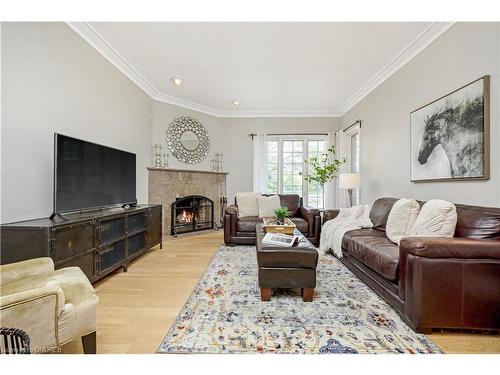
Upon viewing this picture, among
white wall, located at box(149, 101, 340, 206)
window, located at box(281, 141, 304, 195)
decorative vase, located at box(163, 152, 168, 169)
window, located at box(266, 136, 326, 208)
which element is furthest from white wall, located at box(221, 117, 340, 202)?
decorative vase, located at box(163, 152, 168, 169)

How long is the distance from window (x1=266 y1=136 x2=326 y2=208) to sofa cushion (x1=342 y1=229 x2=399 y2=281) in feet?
9.62

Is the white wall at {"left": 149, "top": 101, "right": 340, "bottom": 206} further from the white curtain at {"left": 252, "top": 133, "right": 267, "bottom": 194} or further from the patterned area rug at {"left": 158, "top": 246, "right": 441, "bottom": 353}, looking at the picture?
the patterned area rug at {"left": 158, "top": 246, "right": 441, "bottom": 353}

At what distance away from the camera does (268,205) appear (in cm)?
480

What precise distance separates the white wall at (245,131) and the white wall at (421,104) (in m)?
1.20

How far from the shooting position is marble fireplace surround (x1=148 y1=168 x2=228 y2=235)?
4930 mm

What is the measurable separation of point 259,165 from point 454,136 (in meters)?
3.96

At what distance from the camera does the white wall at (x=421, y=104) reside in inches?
86.5

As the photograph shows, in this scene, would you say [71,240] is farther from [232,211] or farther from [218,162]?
[218,162]

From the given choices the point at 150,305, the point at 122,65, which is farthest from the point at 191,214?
the point at 150,305

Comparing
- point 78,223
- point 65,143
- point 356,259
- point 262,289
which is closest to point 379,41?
point 356,259

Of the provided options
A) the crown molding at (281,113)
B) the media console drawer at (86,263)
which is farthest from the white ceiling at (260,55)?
the media console drawer at (86,263)

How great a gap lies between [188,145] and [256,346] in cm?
459

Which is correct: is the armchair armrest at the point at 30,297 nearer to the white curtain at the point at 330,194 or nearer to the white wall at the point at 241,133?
the white wall at the point at 241,133
